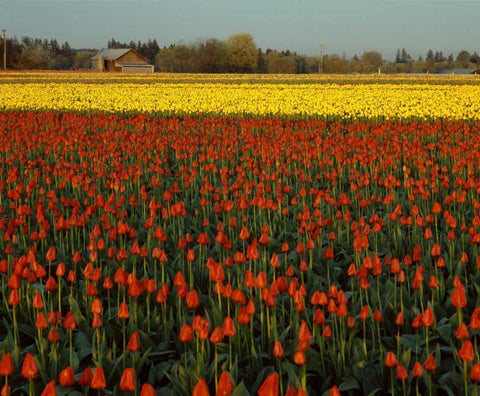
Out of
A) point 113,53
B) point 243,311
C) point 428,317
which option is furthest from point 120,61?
point 428,317

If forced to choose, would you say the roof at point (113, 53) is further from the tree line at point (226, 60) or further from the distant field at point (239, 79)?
the distant field at point (239, 79)

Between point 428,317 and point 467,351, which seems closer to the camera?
point 467,351

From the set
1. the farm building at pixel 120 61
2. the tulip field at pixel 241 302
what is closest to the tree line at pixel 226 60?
the farm building at pixel 120 61

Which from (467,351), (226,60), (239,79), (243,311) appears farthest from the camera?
(226,60)

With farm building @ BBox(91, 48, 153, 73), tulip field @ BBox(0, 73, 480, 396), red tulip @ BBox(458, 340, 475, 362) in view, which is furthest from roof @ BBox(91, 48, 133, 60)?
red tulip @ BBox(458, 340, 475, 362)

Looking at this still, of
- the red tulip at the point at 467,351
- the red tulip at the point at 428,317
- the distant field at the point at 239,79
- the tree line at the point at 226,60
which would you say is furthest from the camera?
the tree line at the point at 226,60

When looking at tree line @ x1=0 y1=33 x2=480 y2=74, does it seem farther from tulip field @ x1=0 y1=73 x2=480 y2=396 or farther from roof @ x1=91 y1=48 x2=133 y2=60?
tulip field @ x1=0 y1=73 x2=480 y2=396

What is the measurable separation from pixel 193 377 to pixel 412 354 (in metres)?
1.34

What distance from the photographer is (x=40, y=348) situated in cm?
Answer: 336

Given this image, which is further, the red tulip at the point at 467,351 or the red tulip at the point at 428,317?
the red tulip at the point at 428,317

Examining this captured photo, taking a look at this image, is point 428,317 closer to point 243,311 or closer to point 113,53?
point 243,311

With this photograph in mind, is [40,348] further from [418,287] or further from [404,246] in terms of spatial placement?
[404,246]

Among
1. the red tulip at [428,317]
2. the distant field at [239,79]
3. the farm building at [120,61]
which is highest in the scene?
the farm building at [120,61]

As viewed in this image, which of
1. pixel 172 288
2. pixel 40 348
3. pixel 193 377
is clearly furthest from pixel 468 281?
pixel 40 348
